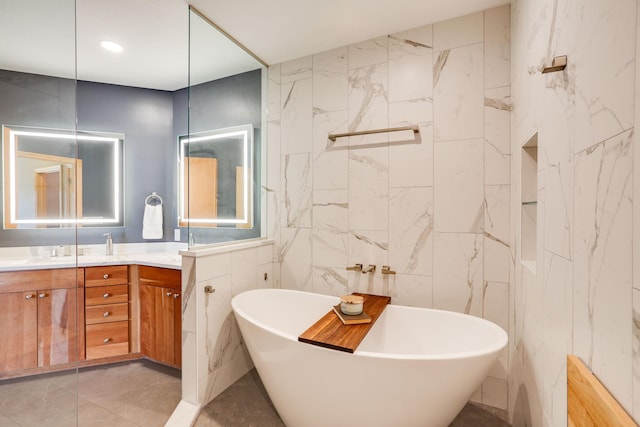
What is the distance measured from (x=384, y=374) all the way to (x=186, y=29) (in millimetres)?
2684

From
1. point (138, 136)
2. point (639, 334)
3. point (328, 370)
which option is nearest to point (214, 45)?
point (138, 136)

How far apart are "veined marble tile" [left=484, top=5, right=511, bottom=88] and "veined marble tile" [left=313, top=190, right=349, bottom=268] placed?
1.30m

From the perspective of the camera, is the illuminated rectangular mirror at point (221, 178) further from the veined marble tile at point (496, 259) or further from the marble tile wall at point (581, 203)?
the marble tile wall at point (581, 203)

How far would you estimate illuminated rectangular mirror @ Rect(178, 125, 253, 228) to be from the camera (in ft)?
7.66

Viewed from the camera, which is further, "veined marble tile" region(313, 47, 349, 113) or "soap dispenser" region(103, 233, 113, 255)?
"soap dispenser" region(103, 233, 113, 255)

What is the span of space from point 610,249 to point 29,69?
255 centimetres

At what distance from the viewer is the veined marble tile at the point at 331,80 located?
2365mm

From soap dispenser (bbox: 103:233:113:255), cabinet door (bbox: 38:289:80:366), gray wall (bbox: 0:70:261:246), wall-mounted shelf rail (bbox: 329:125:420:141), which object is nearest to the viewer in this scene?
cabinet door (bbox: 38:289:80:366)

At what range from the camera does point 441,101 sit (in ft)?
6.70

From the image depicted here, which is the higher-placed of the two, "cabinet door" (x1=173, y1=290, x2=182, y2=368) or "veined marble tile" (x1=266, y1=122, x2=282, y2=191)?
"veined marble tile" (x1=266, y1=122, x2=282, y2=191)

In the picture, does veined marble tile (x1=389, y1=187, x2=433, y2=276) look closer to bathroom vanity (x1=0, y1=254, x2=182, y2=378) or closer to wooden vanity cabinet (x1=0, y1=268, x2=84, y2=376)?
bathroom vanity (x1=0, y1=254, x2=182, y2=378)

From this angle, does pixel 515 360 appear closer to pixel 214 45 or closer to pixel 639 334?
pixel 639 334

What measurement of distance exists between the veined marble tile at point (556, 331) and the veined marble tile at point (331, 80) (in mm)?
1844

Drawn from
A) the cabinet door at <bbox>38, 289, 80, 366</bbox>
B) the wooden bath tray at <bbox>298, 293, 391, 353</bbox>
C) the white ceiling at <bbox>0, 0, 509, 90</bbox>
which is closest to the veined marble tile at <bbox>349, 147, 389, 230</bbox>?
the wooden bath tray at <bbox>298, 293, 391, 353</bbox>
